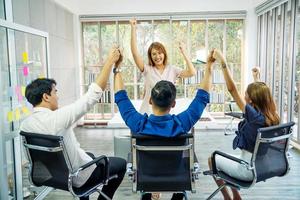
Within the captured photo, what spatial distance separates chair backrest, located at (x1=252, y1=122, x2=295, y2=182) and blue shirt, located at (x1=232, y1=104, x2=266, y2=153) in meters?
0.11

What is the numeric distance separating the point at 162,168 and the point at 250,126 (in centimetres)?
73

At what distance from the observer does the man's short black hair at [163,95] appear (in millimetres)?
1658

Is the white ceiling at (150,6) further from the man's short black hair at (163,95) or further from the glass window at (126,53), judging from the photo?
the man's short black hair at (163,95)

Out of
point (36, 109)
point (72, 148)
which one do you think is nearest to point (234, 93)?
point (72, 148)

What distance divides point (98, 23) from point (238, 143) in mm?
5498

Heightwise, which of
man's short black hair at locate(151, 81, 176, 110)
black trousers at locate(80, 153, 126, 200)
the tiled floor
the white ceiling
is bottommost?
the tiled floor

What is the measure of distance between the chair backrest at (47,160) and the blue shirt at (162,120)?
421 mm

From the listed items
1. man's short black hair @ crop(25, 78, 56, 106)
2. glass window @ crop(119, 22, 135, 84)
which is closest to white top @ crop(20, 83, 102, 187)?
man's short black hair @ crop(25, 78, 56, 106)

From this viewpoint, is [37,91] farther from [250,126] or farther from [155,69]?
[250,126]

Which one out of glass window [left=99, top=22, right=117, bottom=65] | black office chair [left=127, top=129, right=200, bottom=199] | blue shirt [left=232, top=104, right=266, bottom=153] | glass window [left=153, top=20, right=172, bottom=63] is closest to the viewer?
black office chair [left=127, top=129, right=200, bottom=199]

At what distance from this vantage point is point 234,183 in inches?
78.2

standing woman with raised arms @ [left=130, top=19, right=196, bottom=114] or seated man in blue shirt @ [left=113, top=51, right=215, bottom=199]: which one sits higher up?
standing woman with raised arms @ [left=130, top=19, right=196, bottom=114]

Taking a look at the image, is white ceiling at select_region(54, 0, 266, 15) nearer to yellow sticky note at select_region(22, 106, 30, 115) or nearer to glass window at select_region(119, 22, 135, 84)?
glass window at select_region(119, 22, 135, 84)

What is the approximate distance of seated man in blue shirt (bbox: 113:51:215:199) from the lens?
166 cm
